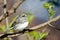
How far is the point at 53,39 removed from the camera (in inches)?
69.7

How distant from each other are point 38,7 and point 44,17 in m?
0.11

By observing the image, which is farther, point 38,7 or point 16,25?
point 38,7

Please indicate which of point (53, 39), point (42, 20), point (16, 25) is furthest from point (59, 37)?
point (16, 25)

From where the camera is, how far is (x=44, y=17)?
1717 millimetres

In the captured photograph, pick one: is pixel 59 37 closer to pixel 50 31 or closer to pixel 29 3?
pixel 50 31

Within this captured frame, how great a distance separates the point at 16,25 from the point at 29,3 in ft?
1.89

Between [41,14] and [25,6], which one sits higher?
[25,6]

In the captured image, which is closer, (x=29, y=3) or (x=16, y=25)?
(x=16, y=25)

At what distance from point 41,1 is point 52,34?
324 mm

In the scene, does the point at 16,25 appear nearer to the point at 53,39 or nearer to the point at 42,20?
the point at 42,20

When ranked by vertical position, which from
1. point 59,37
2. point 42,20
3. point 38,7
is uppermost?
point 38,7

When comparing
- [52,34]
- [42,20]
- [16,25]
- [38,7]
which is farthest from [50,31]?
[16,25]

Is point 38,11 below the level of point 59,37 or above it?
above

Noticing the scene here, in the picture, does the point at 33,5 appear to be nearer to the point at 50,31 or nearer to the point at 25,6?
the point at 25,6
